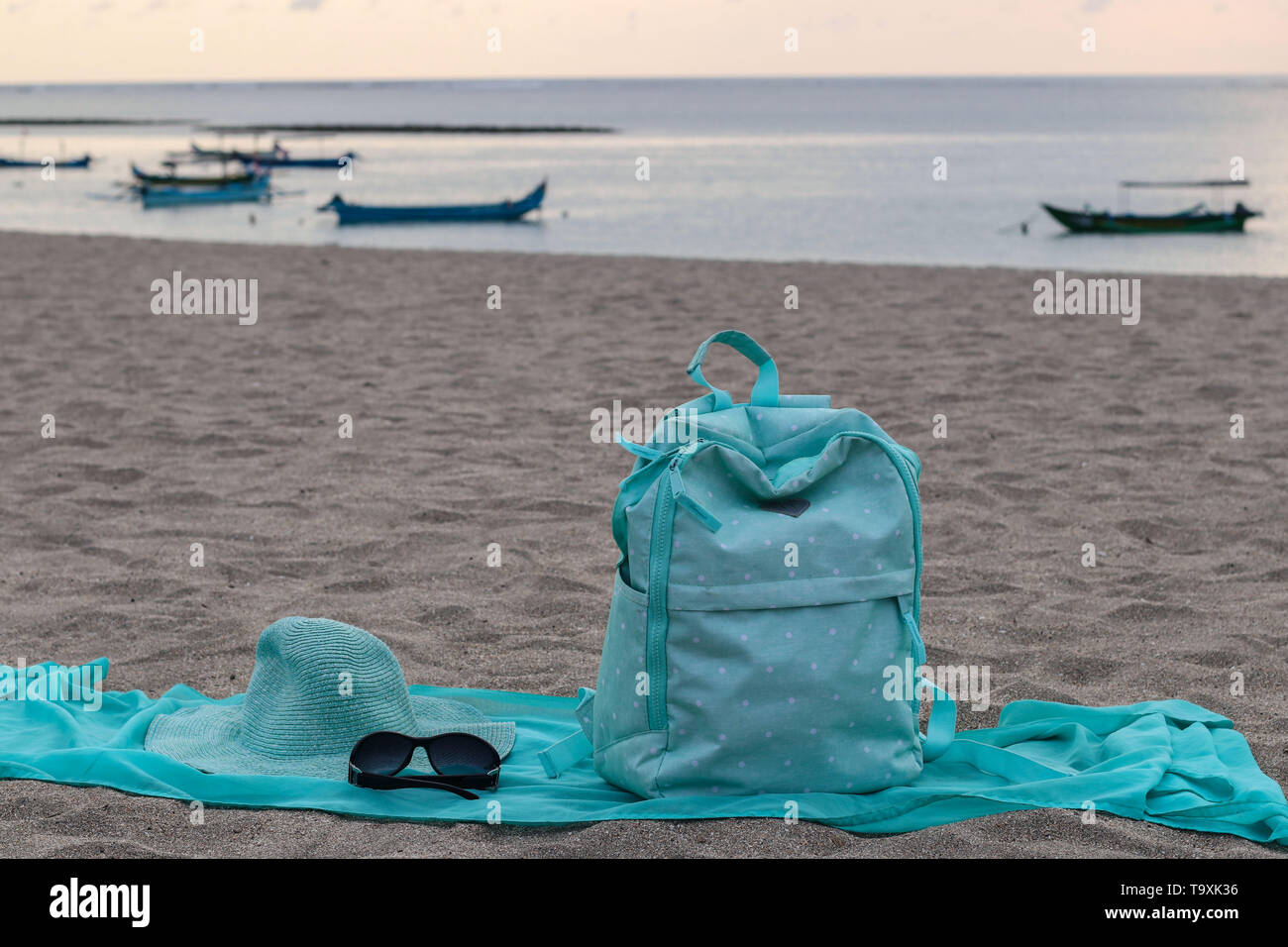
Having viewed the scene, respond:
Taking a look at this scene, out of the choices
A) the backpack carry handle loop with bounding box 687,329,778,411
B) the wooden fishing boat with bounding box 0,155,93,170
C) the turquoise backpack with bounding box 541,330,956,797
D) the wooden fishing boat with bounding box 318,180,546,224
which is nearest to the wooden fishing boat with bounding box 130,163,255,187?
the wooden fishing boat with bounding box 318,180,546,224

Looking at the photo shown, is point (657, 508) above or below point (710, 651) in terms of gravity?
above

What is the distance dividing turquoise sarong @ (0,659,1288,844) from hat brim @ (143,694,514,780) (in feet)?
0.15

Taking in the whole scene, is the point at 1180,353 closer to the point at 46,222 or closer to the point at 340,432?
the point at 340,432

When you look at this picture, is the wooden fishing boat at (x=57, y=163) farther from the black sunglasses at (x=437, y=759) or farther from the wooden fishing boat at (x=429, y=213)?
the black sunglasses at (x=437, y=759)

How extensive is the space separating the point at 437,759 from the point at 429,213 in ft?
67.6

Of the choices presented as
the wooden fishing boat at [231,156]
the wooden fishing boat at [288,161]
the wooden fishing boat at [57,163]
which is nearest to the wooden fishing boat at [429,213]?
the wooden fishing boat at [231,156]

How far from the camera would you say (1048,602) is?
3.53m

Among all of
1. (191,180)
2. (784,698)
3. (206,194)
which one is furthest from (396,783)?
(191,180)

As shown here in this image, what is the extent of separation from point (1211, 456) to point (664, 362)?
3029 mm

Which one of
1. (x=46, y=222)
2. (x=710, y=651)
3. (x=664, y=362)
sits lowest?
(x=710, y=651)

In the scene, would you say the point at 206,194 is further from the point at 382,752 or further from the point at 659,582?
the point at 659,582

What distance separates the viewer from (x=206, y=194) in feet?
88.3

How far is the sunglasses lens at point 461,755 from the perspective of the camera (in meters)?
2.48

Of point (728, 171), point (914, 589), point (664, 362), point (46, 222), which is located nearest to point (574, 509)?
point (914, 589)
